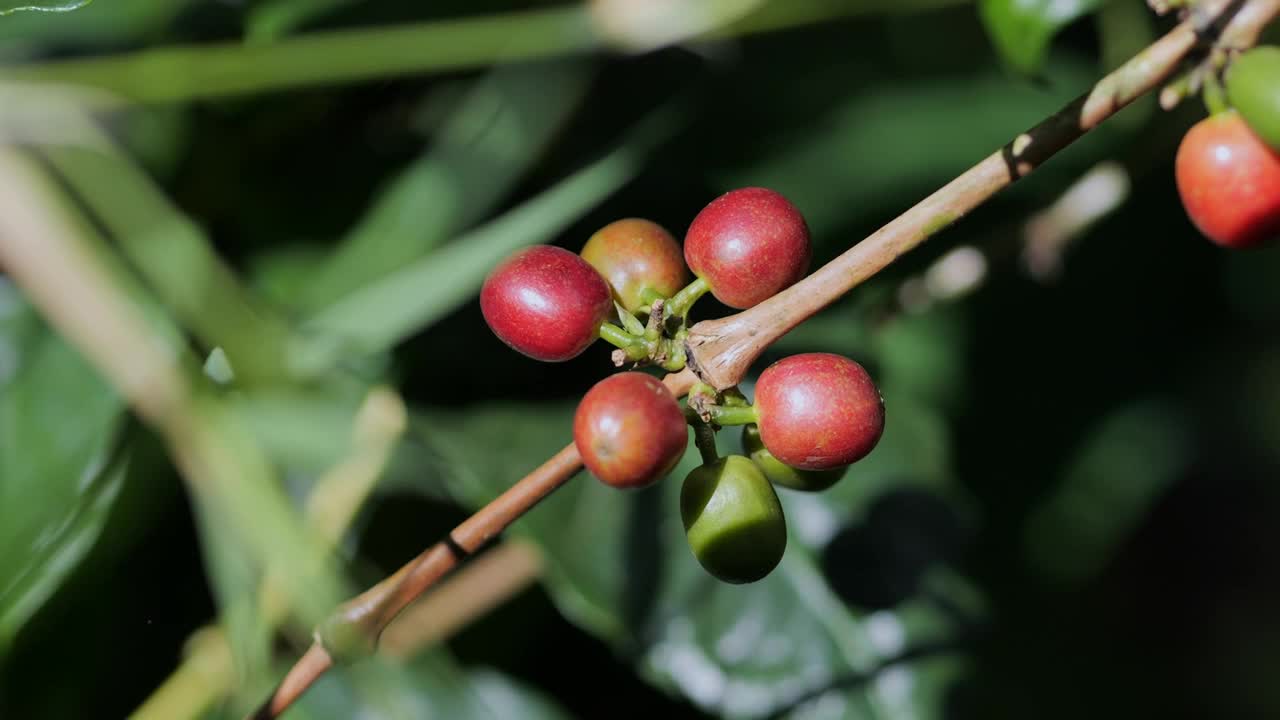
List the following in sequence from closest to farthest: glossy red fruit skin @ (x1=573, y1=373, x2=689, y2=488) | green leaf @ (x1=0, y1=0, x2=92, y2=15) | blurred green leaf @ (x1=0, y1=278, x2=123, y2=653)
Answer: glossy red fruit skin @ (x1=573, y1=373, x2=689, y2=488) → green leaf @ (x1=0, y1=0, x2=92, y2=15) → blurred green leaf @ (x1=0, y1=278, x2=123, y2=653)

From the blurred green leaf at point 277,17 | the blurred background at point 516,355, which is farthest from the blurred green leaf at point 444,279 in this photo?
the blurred green leaf at point 277,17

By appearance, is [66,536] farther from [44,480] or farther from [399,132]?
[399,132]

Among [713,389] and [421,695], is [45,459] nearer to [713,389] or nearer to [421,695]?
[421,695]

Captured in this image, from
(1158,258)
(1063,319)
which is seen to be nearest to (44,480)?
(1063,319)

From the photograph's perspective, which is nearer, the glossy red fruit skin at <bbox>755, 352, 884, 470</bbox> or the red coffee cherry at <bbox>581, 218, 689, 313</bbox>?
the glossy red fruit skin at <bbox>755, 352, 884, 470</bbox>

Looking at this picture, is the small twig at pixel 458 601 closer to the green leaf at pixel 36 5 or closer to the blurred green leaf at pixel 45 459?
the blurred green leaf at pixel 45 459

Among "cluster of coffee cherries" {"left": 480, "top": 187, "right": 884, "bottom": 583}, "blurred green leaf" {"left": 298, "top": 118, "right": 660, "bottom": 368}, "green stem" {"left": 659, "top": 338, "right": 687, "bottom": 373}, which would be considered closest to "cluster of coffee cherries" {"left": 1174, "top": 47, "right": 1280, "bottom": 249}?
"cluster of coffee cherries" {"left": 480, "top": 187, "right": 884, "bottom": 583}

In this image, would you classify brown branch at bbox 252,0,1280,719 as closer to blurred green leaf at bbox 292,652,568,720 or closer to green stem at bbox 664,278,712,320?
green stem at bbox 664,278,712,320
